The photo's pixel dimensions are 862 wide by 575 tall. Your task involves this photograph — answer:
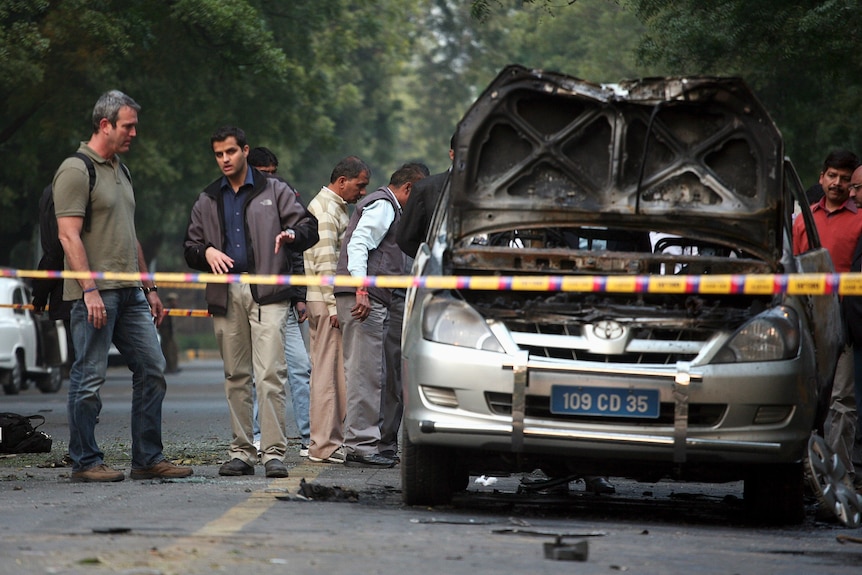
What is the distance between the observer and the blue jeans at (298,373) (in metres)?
12.2

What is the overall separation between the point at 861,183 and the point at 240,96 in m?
20.4

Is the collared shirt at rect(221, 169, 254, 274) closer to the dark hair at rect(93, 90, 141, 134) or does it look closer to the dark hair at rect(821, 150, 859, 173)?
the dark hair at rect(93, 90, 141, 134)

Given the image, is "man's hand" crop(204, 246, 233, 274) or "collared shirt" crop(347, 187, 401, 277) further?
"collared shirt" crop(347, 187, 401, 277)

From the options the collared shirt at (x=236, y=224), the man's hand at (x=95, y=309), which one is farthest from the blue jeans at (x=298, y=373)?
the man's hand at (x=95, y=309)

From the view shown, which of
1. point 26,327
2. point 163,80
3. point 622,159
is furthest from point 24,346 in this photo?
point 622,159

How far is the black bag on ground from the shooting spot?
11.5 meters

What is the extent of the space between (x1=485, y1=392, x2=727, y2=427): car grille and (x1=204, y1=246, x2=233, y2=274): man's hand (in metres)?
2.48

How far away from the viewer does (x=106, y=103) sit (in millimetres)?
9383

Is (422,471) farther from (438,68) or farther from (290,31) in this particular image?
(438,68)

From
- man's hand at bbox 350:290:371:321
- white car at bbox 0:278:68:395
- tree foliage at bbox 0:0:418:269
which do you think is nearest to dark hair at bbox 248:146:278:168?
man's hand at bbox 350:290:371:321

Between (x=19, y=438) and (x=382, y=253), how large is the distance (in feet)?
9.09

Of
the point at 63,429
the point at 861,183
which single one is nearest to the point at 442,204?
the point at 861,183

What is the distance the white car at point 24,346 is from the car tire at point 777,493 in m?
15.3

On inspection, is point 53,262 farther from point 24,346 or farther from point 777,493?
point 24,346
